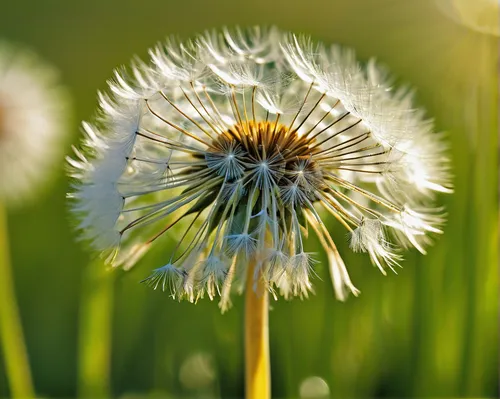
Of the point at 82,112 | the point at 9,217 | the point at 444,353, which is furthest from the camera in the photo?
the point at 82,112

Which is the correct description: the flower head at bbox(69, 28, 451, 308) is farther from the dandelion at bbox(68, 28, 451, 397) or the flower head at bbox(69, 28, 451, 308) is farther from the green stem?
the green stem

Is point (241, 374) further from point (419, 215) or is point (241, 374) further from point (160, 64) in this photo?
point (160, 64)

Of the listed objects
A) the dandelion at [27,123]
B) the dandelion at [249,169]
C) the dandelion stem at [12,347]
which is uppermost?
the dandelion at [27,123]

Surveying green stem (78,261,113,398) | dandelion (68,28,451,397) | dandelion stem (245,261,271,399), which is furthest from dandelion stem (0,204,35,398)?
dandelion stem (245,261,271,399)

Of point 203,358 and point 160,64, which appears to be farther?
point 203,358

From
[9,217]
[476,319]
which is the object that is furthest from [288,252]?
[9,217]

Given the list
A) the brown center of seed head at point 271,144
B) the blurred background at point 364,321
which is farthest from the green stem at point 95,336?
the brown center of seed head at point 271,144

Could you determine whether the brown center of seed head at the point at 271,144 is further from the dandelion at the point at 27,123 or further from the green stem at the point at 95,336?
the dandelion at the point at 27,123
